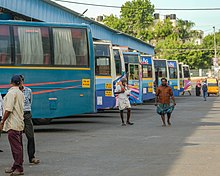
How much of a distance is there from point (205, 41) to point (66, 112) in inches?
4137

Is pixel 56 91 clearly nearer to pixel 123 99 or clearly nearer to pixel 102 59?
pixel 123 99

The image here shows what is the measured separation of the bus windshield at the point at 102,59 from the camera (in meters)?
24.1

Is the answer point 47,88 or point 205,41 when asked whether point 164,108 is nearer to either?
point 47,88

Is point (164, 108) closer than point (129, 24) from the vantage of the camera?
Yes

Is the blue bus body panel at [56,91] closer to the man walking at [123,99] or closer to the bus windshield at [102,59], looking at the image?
the man walking at [123,99]

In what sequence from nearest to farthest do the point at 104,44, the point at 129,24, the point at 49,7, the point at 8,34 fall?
the point at 8,34 → the point at 104,44 → the point at 49,7 → the point at 129,24

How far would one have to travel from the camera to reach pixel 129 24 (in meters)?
115

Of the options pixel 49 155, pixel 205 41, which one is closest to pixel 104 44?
pixel 49 155

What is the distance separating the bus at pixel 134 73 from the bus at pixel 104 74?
19.2 ft

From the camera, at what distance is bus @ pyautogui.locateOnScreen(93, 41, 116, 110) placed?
78.3 feet

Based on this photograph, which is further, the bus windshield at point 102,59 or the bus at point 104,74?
the bus windshield at point 102,59

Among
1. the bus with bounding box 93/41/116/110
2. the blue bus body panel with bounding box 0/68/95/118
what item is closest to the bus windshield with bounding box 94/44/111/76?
the bus with bounding box 93/41/116/110

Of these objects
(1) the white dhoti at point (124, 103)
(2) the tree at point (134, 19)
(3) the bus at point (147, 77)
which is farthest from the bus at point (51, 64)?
(2) the tree at point (134, 19)

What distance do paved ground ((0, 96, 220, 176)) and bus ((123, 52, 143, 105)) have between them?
10626mm
